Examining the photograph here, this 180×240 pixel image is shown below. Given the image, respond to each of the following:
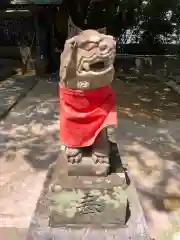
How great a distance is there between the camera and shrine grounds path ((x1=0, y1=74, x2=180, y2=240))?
3195 millimetres

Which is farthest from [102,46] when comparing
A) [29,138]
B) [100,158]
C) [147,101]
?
[147,101]

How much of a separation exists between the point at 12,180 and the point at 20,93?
13.6ft

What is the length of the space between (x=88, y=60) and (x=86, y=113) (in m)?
0.39

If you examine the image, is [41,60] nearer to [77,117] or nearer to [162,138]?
[162,138]

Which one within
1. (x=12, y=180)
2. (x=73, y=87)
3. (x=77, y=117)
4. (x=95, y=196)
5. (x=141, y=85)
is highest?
(x=73, y=87)

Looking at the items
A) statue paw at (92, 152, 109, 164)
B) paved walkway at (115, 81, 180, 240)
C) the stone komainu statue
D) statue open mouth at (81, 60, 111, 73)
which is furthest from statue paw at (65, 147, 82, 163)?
paved walkway at (115, 81, 180, 240)

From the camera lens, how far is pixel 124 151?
4.62m

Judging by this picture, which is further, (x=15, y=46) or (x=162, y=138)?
(x=15, y=46)

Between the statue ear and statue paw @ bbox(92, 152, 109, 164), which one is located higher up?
the statue ear

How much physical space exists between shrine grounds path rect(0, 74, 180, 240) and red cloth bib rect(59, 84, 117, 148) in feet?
3.81

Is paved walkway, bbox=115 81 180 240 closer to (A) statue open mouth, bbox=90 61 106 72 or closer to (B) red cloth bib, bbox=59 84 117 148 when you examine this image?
(B) red cloth bib, bbox=59 84 117 148

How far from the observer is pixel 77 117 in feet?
7.42

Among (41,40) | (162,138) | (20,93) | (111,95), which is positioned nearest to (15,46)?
(41,40)

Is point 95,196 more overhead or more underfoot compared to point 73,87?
more underfoot
